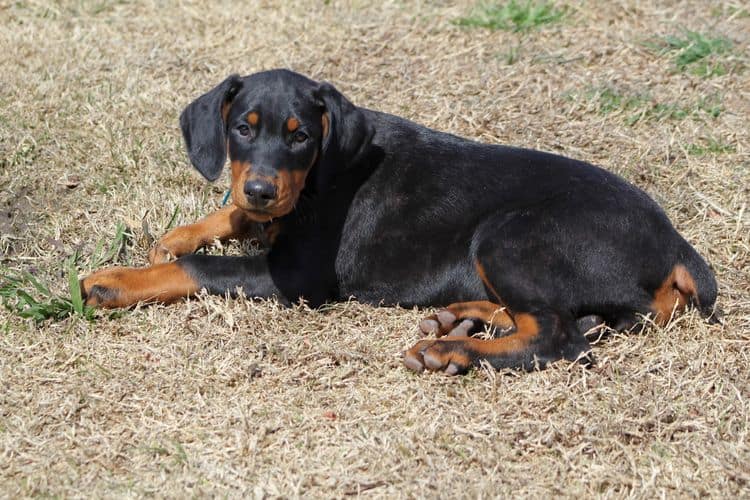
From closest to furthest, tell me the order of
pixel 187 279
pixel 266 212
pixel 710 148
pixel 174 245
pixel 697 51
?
pixel 266 212, pixel 187 279, pixel 174 245, pixel 710 148, pixel 697 51

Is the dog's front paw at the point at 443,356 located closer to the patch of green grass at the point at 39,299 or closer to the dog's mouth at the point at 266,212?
the dog's mouth at the point at 266,212

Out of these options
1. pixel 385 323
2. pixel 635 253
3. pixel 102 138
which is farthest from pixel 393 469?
pixel 102 138

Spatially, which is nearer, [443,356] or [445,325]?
[443,356]

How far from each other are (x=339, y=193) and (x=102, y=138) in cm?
217

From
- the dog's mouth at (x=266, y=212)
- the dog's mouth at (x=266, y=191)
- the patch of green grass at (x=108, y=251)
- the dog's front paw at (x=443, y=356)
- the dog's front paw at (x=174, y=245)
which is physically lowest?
the patch of green grass at (x=108, y=251)

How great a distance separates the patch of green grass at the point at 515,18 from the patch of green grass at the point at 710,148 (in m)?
2.02

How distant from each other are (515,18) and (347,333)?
410 centimetres

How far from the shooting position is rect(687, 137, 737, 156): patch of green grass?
6.53 m

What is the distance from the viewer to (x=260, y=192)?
14.8ft

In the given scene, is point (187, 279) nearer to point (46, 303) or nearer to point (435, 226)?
point (46, 303)

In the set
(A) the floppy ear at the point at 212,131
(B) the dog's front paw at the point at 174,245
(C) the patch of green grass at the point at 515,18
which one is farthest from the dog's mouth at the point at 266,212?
(C) the patch of green grass at the point at 515,18

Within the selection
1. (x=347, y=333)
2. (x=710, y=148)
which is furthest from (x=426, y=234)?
(x=710, y=148)

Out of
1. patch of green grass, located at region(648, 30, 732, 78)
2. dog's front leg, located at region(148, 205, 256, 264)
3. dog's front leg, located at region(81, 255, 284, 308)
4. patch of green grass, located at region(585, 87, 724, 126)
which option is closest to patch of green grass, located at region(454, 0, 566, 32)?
patch of green grass, located at region(648, 30, 732, 78)

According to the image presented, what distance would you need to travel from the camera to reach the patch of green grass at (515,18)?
26.5ft
